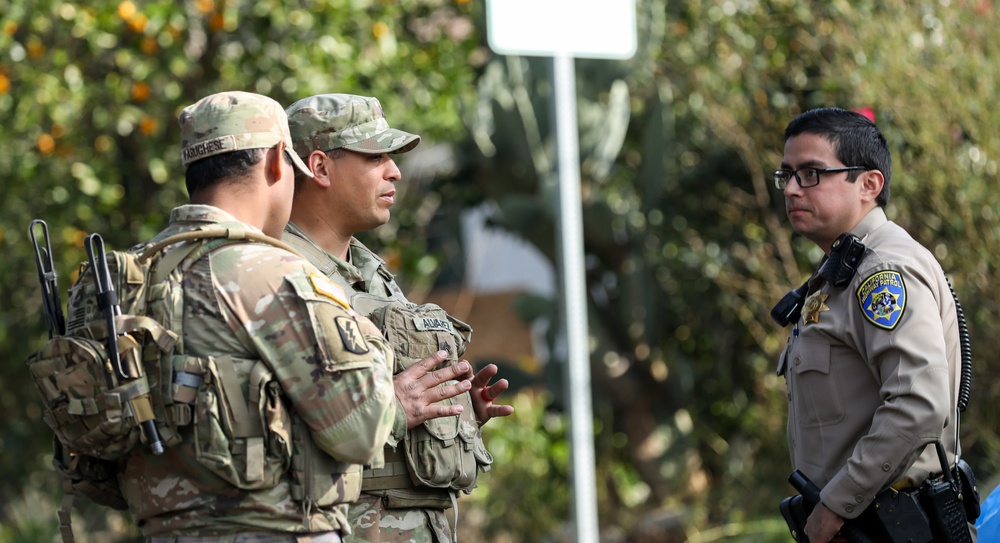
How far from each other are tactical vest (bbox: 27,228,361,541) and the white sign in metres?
2.39

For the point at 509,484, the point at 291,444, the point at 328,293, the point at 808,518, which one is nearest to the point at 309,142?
the point at 328,293

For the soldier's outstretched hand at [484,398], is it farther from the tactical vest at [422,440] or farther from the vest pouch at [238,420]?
the vest pouch at [238,420]

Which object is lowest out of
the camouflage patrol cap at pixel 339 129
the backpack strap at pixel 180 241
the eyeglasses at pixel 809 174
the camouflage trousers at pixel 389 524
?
the camouflage trousers at pixel 389 524

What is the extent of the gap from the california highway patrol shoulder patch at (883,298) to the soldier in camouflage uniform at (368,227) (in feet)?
3.16

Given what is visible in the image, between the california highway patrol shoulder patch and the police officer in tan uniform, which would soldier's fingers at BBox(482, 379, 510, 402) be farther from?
the california highway patrol shoulder patch

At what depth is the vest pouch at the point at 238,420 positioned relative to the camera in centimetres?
241

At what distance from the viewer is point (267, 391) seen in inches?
96.5

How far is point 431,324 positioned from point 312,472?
74 centimetres

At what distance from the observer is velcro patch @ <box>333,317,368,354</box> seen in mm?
2465

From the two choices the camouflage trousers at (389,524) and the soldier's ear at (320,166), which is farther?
the soldier's ear at (320,166)

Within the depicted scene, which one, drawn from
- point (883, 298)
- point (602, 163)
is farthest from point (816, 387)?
point (602, 163)

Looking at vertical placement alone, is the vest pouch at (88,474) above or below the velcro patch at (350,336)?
below

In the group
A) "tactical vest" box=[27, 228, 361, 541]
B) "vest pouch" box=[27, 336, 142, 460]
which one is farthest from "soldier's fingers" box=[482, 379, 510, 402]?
"vest pouch" box=[27, 336, 142, 460]

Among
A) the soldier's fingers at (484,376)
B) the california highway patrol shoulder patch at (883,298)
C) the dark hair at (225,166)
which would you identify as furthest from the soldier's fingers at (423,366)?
the california highway patrol shoulder patch at (883,298)
